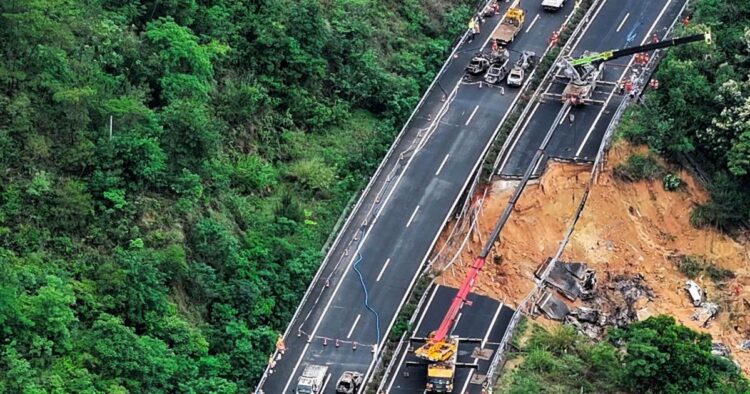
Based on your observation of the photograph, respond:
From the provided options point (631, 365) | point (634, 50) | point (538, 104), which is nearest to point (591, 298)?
point (631, 365)

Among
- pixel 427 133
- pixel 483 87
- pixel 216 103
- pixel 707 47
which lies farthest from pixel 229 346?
pixel 707 47

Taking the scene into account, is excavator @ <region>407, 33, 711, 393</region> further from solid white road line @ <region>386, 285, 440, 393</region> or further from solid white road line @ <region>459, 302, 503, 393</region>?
solid white road line @ <region>386, 285, 440, 393</region>

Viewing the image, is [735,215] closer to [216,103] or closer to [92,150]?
[216,103]

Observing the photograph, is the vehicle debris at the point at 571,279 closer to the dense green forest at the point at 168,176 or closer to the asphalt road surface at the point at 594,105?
the asphalt road surface at the point at 594,105

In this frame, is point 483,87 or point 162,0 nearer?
point 162,0

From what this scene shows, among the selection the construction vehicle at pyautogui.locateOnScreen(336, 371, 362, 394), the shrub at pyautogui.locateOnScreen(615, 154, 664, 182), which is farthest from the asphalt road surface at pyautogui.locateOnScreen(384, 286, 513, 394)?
the shrub at pyautogui.locateOnScreen(615, 154, 664, 182)

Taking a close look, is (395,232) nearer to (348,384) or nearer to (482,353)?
(482,353)
